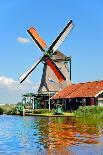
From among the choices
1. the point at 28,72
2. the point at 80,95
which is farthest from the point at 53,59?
the point at 80,95

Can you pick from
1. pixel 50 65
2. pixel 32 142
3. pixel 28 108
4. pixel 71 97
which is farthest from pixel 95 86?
pixel 32 142

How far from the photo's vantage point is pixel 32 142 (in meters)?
24.1

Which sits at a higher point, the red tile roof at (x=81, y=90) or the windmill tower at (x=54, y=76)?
the windmill tower at (x=54, y=76)

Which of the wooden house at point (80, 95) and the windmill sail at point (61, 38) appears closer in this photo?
the wooden house at point (80, 95)

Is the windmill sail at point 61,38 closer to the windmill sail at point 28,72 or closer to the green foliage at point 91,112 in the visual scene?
the windmill sail at point 28,72

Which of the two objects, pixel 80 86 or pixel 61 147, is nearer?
pixel 61 147

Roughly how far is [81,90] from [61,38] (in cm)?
1180

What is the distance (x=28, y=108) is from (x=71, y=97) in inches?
504

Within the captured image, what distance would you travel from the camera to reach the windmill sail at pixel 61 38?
81500mm

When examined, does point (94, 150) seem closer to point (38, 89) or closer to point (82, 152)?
point (82, 152)

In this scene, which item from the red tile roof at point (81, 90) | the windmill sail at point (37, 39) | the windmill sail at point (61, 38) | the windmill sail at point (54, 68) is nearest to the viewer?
the red tile roof at point (81, 90)

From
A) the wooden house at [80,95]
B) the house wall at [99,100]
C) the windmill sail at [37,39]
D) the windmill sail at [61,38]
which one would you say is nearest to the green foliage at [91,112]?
the wooden house at [80,95]

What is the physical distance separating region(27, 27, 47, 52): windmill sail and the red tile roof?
8492 mm

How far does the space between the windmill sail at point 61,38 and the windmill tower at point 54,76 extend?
1517 mm
